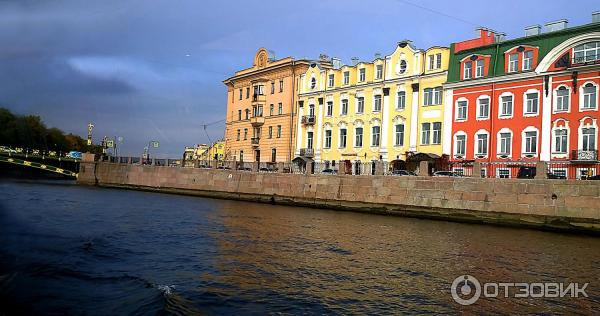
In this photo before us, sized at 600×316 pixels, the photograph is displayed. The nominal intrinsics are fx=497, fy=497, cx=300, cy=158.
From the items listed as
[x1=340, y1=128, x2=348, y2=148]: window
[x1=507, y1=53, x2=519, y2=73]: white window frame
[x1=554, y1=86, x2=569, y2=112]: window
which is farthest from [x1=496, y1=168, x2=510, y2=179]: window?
[x1=340, y1=128, x2=348, y2=148]: window

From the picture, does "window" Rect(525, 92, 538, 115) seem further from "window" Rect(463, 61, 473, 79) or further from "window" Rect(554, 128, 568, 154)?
"window" Rect(463, 61, 473, 79)

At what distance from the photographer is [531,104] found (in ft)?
113

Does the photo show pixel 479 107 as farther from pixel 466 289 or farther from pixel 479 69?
pixel 466 289

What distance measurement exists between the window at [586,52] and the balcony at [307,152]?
26520 millimetres

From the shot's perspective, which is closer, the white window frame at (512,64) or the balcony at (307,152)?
the white window frame at (512,64)

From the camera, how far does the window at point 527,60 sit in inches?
1362

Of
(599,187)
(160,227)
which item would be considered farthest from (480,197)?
(160,227)

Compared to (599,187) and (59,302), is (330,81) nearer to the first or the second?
(599,187)

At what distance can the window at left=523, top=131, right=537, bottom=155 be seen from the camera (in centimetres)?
3391

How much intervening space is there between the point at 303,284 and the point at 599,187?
1886cm

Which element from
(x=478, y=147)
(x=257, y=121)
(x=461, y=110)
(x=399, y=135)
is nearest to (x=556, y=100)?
(x=478, y=147)

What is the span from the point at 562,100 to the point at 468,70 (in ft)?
24.9

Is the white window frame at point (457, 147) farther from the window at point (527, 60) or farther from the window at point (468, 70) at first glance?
the window at point (527, 60)

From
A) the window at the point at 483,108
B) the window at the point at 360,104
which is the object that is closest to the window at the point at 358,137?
the window at the point at 360,104
